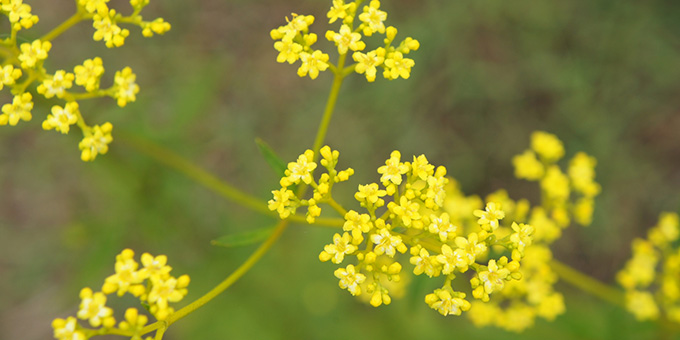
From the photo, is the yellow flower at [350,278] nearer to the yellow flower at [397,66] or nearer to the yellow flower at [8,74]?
the yellow flower at [397,66]

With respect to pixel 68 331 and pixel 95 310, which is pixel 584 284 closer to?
pixel 95 310

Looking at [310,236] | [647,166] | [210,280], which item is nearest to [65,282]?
[210,280]

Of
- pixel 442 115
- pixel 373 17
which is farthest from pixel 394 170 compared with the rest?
pixel 442 115

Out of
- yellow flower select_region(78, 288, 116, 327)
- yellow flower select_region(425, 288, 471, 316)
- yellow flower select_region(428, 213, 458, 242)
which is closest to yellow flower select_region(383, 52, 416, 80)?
yellow flower select_region(428, 213, 458, 242)

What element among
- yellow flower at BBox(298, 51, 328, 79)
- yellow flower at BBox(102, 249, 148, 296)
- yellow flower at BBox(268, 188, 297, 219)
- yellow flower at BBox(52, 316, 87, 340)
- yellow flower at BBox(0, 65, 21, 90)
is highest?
yellow flower at BBox(298, 51, 328, 79)

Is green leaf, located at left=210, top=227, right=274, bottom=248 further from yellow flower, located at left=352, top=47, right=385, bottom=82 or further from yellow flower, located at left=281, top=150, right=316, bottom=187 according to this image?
yellow flower, located at left=352, top=47, right=385, bottom=82
